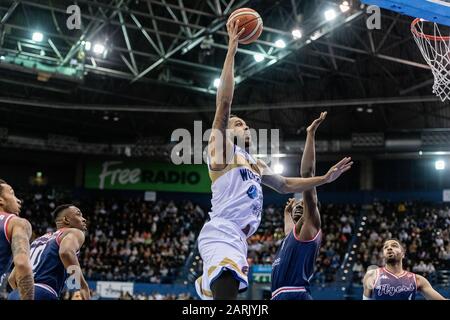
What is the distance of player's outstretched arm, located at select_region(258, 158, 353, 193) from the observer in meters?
5.18

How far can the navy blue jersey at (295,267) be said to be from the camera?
5980 millimetres

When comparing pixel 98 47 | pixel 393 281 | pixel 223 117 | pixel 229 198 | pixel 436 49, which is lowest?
pixel 393 281

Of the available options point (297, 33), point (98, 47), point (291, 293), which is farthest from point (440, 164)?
point (291, 293)

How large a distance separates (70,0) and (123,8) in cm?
178

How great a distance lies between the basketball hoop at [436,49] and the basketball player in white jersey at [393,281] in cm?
358

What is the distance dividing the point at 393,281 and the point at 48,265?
406 centimetres

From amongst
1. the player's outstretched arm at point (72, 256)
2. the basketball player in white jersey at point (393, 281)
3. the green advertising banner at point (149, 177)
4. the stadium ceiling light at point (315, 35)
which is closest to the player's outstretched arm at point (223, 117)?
the player's outstretched arm at point (72, 256)

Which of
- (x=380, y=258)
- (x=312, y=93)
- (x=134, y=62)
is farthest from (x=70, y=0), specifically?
(x=380, y=258)

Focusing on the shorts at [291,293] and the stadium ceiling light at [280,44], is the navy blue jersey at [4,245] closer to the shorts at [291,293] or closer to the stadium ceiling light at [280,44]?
the shorts at [291,293]

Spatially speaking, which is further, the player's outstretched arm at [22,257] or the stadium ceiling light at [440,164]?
the stadium ceiling light at [440,164]

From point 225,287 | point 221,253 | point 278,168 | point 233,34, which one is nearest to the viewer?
point 225,287

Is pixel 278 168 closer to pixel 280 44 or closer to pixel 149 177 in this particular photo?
pixel 149 177

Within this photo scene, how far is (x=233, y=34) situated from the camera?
5.18 metres
